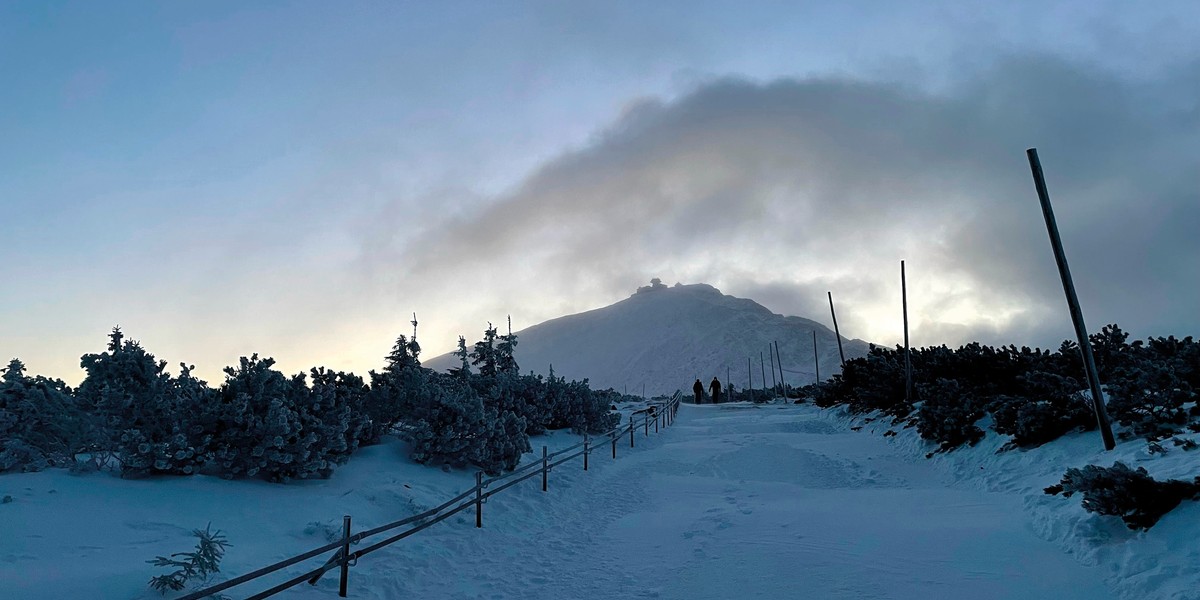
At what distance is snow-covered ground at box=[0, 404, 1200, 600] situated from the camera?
6.17 metres

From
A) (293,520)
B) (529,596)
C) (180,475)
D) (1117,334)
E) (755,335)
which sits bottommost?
(529,596)

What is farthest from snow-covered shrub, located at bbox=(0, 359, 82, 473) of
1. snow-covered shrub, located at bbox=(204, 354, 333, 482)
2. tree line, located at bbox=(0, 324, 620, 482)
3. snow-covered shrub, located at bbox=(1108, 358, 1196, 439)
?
snow-covered shrub, located at bbox=(1108, 358, 1196, 439)

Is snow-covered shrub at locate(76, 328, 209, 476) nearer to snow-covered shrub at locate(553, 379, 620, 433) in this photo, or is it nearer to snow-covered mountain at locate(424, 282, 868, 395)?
snow-covered shrub at locate(553, 379, 620, 433)

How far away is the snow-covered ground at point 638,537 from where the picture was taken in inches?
243

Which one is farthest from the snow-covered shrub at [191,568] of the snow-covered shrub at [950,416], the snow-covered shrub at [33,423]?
the snow-covered shrub at [950,416]

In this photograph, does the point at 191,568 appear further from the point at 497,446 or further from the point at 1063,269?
the point at 1063,269

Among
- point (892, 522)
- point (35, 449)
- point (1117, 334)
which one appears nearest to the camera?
point (35, 449)

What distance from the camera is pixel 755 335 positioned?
160m

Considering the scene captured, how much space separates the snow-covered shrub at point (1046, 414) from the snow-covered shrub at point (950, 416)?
1.13m

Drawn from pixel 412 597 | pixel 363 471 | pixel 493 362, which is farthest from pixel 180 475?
pixel 493 362

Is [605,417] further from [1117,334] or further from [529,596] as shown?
[529,596]

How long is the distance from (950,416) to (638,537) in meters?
9.93

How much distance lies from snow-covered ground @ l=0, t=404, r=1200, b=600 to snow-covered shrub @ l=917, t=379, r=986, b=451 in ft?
7.17

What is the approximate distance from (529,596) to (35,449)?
21.4 feet
